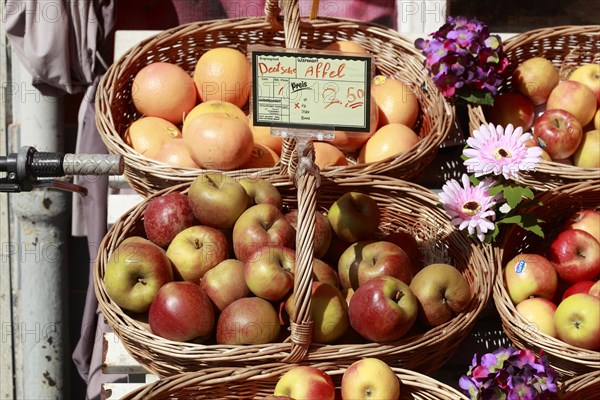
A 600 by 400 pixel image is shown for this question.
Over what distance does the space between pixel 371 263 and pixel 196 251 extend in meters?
0.39

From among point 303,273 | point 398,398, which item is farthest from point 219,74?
point 398,398

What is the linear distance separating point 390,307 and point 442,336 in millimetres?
150

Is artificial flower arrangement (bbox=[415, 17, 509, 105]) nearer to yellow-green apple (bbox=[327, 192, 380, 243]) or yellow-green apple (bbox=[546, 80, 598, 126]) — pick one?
yellow-green apple (bbox=[546, 80, 598, 126])

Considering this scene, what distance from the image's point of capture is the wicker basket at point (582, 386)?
150cm

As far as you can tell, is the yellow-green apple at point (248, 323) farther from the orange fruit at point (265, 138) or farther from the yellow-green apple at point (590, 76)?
the yellow-green apple at point (590, 76)

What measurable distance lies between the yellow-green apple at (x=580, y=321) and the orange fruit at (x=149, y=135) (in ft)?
3.62

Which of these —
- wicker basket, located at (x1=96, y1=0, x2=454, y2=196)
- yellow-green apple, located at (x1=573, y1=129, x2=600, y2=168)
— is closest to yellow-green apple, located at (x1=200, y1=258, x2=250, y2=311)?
wicker basket, located at (x1=96, y1=0, x2=454, y2=196)

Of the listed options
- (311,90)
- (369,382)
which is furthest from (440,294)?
(311,90)

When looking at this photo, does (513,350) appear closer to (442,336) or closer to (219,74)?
(442,336)

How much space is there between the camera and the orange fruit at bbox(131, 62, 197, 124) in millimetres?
2201

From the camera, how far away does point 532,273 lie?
68.8 inches

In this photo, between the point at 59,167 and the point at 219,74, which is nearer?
the point at 59,167

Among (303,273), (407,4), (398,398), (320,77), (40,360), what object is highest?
(407,4)

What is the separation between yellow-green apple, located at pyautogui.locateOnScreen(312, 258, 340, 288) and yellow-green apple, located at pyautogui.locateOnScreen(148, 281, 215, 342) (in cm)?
25
